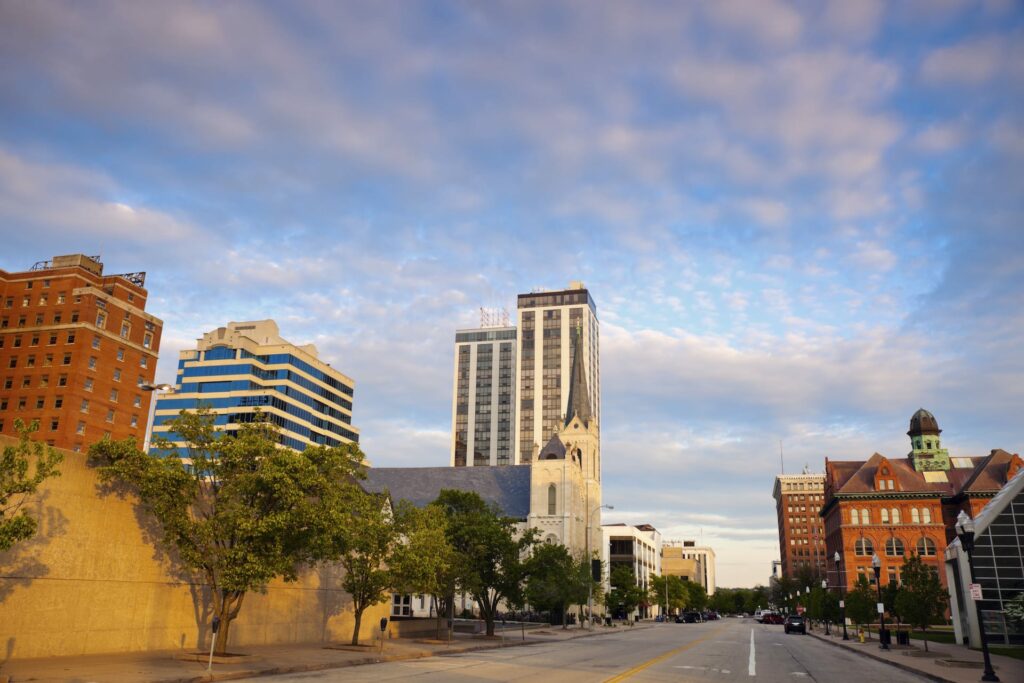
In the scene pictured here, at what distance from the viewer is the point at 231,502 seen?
24031 millimetres

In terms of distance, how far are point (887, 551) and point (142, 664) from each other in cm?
9944

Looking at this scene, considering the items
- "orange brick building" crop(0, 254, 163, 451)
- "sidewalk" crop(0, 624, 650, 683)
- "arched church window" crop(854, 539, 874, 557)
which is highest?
"orange brick building" crop(0, 254, 163, 451)

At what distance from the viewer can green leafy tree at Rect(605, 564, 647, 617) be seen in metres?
102

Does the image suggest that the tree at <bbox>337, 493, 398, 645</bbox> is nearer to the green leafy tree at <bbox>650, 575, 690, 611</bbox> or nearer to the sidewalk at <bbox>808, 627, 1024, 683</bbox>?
the sidewalk at <bbox>808, 627, 1024, 683</bbox>

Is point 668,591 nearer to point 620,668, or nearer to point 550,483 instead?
point 550,483

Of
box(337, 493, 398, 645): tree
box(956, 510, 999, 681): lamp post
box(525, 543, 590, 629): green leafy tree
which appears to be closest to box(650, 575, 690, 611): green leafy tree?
box(525, 543, 590, 629): green leafy tree

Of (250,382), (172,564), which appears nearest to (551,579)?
(172,564)

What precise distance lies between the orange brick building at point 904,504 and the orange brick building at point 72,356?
93.2m

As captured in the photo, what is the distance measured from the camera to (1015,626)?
44.2 m

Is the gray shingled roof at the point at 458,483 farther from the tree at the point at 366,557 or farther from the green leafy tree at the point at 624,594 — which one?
the tree at the point at 366,557

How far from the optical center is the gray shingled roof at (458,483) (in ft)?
343

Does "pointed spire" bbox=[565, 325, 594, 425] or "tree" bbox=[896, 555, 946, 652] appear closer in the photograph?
"tree" bbox=[896, 555, 946, 652]

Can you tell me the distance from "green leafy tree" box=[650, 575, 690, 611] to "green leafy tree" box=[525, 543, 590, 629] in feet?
274

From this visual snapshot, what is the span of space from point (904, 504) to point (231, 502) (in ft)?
323
